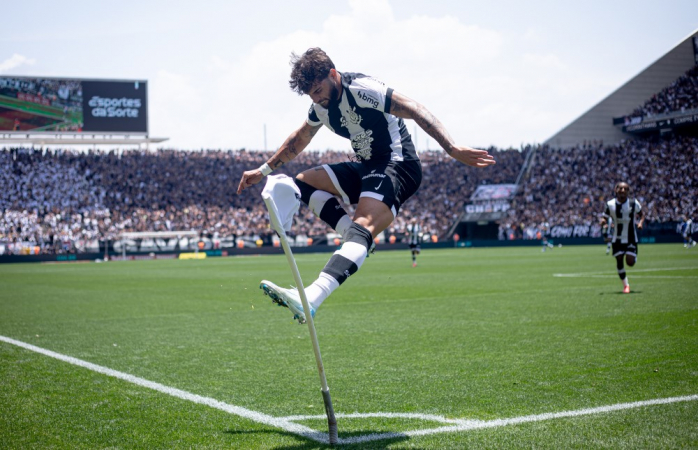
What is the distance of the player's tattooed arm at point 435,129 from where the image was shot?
4.35 meters

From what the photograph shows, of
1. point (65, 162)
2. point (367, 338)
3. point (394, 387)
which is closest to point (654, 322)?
point (367, 338)

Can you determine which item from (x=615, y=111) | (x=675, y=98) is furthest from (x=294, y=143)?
(x=615, y=111)

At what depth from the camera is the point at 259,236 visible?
164 ft

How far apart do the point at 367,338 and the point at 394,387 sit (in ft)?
9.32

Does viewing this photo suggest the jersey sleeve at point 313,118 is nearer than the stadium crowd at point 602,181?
Yes

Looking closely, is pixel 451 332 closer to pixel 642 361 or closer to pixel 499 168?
pixel 642 361

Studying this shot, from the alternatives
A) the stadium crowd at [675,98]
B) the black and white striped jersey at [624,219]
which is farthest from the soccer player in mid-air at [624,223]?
the stadium crowd at [675,98]

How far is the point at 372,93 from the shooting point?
476 centimetres

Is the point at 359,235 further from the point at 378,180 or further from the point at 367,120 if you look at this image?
the point at 367,120

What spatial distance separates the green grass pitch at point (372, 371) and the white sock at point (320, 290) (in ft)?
2.69

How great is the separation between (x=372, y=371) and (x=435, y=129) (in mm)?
2446

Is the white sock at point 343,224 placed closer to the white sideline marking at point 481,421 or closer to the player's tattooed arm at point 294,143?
the player's tattooed arm at point 294,143

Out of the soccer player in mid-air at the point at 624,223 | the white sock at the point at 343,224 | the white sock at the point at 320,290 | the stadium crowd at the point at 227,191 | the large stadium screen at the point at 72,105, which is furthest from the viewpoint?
the large stadium screen at the point at 72,105

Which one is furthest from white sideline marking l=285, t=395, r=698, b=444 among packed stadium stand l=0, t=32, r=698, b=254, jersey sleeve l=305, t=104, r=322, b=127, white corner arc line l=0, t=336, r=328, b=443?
packed stadium stand l=0, t=32, r=698, b=254
